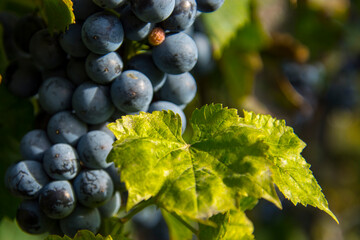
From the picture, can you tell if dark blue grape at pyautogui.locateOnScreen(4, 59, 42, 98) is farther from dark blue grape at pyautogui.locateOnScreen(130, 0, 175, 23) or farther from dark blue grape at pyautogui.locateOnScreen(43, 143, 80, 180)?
dark blue grape at pyautogui.locateOnScreen(130, 0, 175, 23)

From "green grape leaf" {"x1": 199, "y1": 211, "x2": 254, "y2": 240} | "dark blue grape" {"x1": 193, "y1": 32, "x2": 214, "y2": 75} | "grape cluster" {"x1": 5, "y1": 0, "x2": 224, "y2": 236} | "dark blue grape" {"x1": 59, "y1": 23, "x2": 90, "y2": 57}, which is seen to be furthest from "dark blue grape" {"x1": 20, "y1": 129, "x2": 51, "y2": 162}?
"dark blue grape" {"x1": 193, "y1": 32, "x2": 214, "y2": 75}

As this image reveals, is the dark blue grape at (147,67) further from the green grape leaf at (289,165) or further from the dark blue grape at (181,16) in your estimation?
the green grape leaf at (289,165)

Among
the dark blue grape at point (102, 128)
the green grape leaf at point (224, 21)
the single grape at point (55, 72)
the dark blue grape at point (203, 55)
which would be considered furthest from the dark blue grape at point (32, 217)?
the dark blue grape at point (203, 55)

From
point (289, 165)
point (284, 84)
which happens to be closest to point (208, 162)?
point (289, 165)

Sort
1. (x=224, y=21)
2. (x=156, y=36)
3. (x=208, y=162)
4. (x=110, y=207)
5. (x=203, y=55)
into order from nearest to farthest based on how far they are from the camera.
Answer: (x=208, y=162) < (x=156, y=36) < (x=110, y=207) < (x=224, y=21) < (x=203, y=55)

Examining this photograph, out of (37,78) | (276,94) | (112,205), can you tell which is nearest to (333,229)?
(276,94)

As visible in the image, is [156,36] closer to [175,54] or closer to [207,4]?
[175,54]

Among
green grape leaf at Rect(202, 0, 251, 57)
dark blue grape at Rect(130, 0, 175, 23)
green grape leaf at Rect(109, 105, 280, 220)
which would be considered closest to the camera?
green grape leaf at Rect(109, 105, 280, 220)
